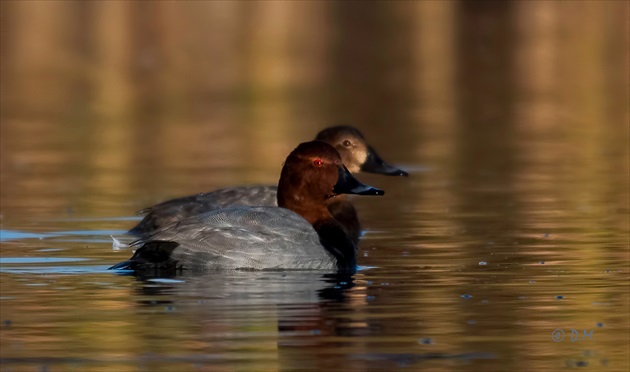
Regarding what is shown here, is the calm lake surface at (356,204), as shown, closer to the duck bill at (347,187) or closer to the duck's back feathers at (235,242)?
the duck's back feathers at (235,242)

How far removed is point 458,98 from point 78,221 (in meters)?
15.1

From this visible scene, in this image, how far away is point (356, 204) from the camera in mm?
17359

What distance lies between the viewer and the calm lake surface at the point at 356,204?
9.40 m

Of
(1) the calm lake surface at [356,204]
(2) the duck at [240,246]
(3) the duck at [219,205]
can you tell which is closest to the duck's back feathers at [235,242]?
(2) the duck at [240,246]

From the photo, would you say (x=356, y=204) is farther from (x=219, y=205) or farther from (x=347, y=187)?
(x=347, y=187)

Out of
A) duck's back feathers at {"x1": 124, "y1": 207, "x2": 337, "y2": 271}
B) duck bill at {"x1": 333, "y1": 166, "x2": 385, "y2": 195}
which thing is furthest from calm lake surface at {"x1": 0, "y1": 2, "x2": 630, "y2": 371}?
duck bill at {"x1": 333, "y1": 166, "x2": 385, "y2": 195}

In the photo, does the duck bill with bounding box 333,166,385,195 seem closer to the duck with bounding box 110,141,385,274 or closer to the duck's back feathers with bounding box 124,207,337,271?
the duck with bounding box 110,141,385,274

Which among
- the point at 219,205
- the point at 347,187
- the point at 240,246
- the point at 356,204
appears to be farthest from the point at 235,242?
the point at 356,204

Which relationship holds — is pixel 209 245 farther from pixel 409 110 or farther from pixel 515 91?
pixel 515 91

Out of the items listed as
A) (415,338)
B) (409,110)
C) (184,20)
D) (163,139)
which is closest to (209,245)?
(415,338)

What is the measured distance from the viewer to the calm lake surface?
→ 370 inches

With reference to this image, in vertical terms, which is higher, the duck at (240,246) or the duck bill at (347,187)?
the duck bill at (347,187)

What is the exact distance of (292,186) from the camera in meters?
12.9

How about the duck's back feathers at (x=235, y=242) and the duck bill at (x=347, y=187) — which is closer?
the duck's back feathers at (x=235, y=242)
